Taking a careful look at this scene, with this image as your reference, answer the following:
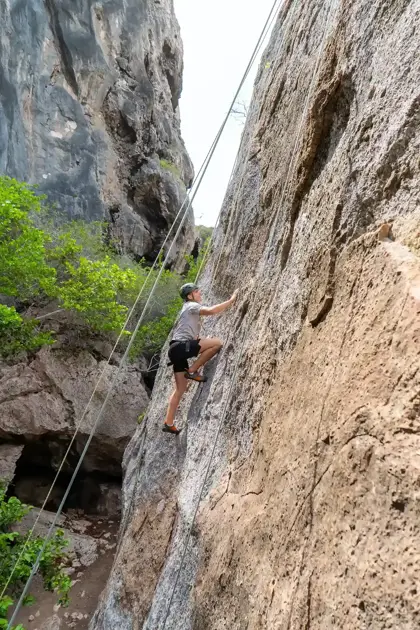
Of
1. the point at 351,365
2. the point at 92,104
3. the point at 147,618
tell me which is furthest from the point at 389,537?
the point at 92,104

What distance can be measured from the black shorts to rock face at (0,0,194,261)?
400 inches

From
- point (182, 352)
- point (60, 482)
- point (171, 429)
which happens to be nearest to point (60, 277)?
point (60, 482)

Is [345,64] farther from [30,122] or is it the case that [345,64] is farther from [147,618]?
[30,122]

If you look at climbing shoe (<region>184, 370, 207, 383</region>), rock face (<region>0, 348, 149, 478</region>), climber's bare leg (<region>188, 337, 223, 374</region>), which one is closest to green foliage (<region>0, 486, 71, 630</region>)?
climbing shoe (<region>184, 370, 207, 383</region>)

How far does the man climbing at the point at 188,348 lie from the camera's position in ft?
16.6

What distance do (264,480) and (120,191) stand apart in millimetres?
15513

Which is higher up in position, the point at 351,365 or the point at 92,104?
the point at 92,104

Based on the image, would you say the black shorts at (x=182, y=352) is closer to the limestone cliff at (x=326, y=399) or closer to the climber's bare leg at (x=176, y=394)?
the climber's bare leg at (x=176, y=394)

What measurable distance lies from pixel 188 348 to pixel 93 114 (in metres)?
14.1

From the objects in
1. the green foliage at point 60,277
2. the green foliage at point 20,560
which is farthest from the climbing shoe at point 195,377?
the green foliage at point 60,277

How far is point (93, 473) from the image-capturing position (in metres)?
11.4

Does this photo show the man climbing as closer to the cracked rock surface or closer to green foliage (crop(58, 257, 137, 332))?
the cracked rock surface

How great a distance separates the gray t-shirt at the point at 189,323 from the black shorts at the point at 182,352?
0.27 feet

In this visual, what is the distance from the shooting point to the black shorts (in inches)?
200
